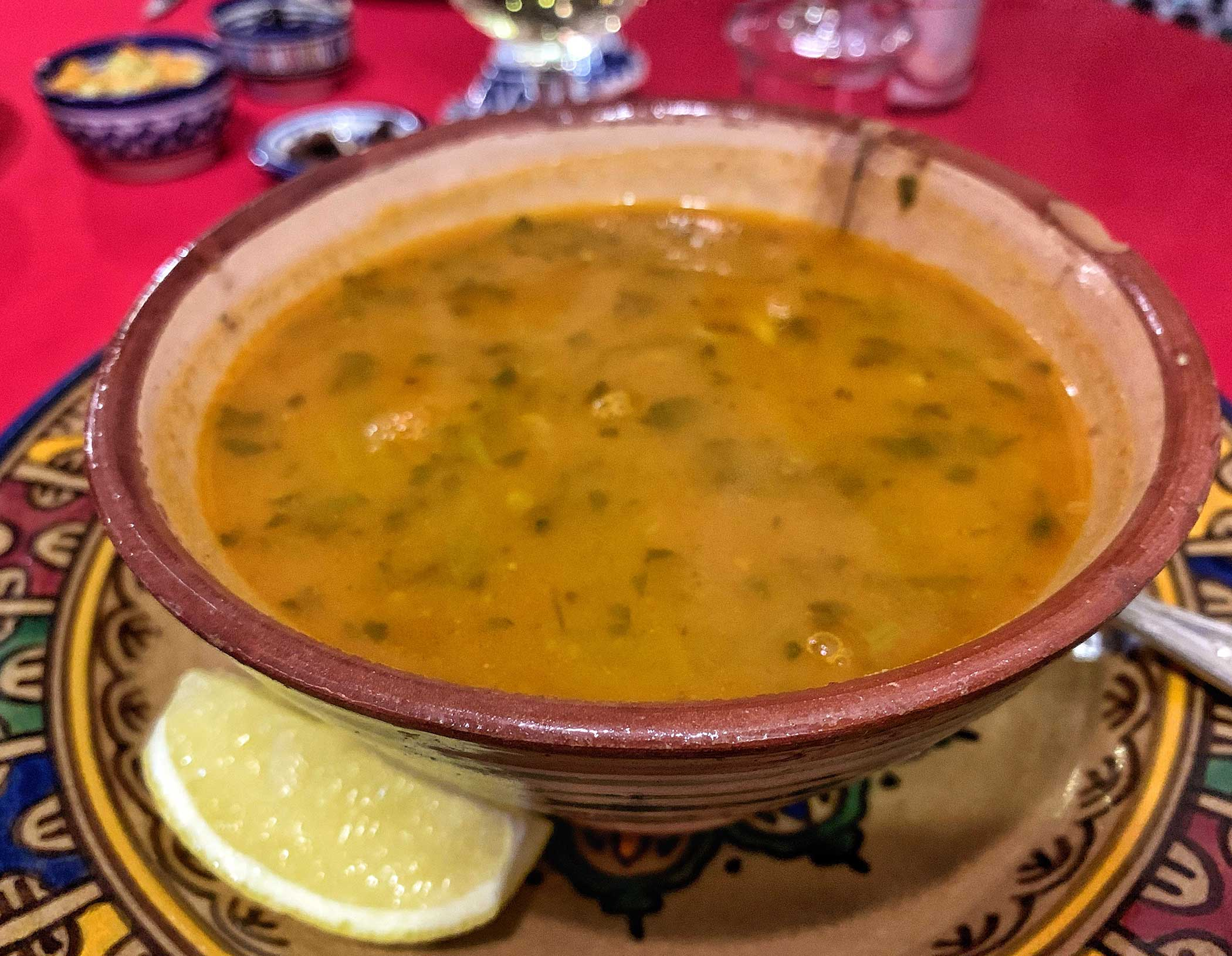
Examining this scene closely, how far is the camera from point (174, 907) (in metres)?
0.95

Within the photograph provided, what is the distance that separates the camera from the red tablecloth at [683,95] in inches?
74.6

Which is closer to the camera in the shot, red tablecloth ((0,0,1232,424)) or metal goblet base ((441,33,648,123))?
red tablecloth ((0,0,1232,424))

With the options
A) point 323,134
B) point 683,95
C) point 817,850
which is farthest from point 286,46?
point 817,850

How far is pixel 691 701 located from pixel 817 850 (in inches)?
16.8

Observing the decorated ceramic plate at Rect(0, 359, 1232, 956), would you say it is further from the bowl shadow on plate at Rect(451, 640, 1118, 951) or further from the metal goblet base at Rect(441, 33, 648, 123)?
the metal goblet base at Rect(441, 33, 648, 123)

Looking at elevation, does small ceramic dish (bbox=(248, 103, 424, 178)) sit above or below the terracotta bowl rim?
below

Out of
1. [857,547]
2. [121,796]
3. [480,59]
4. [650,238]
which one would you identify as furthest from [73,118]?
[857,547]

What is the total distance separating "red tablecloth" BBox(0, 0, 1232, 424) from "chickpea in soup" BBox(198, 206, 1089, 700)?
2.25ft

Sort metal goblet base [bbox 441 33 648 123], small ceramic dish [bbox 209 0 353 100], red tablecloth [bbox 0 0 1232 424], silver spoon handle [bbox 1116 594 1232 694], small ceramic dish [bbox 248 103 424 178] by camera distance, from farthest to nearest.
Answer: small ceramic dish [bbox 209 0 353 100], metal goblet base [bbox 441 33 648 123], small ceramic dish [bbox 248 103 424 178], red tablecloth [bbox 0 0 1232 424], silver spoon handle [bbox 1116 594 1232 694]

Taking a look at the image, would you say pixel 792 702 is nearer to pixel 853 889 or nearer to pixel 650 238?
pixel 853 889

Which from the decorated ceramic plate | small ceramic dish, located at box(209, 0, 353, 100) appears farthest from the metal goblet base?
the decorated ceramic plate

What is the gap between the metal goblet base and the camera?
2332mm

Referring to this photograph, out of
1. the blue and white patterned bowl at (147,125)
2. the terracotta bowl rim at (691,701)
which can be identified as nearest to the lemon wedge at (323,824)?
the terracotta bowl rim at (691,701)

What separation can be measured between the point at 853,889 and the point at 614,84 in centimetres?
198
